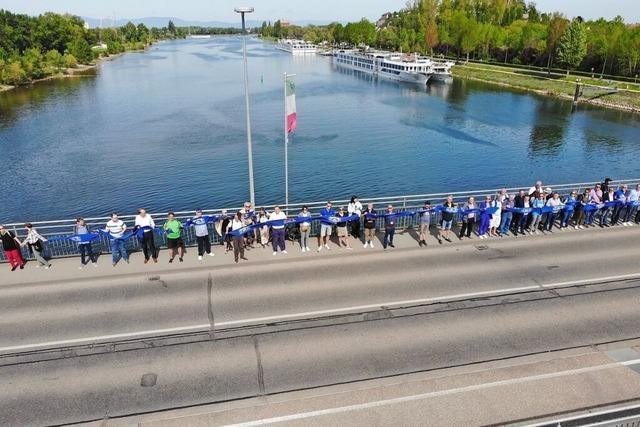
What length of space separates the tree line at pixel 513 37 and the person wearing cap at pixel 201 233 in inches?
3628

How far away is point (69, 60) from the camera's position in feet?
395

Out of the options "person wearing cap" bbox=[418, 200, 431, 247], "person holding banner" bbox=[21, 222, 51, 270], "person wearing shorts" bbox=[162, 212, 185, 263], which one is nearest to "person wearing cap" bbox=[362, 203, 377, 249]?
"person wearing cap" bbox=[418, 200, 431, 247]

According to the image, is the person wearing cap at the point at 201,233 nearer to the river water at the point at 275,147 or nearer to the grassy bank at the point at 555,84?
the river water at the point at 275,147

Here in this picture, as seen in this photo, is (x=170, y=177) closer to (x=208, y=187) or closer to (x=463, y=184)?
(x=208, y=187)

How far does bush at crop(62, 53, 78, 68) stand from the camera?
119 meters

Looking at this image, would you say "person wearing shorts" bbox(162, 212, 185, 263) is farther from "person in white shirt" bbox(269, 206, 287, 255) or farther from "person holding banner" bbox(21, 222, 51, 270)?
"person holding banner" bbox(21, 222, 51, 270)

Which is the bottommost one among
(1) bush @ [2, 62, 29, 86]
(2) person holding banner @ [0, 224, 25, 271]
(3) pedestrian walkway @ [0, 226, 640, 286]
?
(3) pedestrian walkway @ [0, 226, 640, 286]

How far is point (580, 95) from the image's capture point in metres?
78.6

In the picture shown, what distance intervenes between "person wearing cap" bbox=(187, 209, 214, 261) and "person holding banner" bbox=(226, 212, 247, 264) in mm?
820

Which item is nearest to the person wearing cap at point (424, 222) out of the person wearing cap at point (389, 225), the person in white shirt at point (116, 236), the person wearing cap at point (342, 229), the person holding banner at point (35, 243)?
the person wearing cap at point (389, 225)

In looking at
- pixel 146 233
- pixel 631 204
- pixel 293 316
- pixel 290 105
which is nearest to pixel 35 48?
pixel 290 105

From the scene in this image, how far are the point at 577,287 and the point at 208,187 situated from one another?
28.7 m

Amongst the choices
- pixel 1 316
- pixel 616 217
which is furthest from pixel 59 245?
pixel 616 217

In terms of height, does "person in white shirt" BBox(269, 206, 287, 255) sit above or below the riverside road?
above
